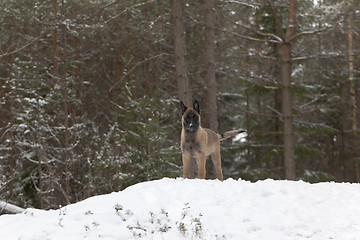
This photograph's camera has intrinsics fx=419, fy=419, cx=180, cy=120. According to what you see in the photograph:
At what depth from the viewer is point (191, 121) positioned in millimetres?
9766

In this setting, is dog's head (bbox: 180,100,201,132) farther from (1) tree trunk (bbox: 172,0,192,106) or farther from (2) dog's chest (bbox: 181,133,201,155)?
(1) tree trunk (bbox: 172,0,192,106)

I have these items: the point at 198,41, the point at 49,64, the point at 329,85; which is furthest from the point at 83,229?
the point at 329,85

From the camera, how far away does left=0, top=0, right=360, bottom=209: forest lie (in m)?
15.6

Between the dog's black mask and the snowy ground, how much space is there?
1.60 m

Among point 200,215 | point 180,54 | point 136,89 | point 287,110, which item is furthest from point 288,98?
point 200,215

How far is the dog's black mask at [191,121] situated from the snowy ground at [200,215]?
5.26ft

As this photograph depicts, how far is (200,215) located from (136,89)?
1482 cm

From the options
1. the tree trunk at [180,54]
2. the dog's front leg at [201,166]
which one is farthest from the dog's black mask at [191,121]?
the tree trunk at [180,54]

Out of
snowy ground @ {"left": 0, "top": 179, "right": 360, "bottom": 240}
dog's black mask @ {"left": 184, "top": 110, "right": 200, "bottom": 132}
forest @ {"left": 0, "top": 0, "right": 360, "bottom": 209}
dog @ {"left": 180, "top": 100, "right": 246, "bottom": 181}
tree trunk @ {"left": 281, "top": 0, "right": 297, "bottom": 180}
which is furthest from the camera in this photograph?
tree trunk @ {"left": 281, "top": 0, "right": 297, "bottom": 180}

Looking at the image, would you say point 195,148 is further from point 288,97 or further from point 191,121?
point 288,97

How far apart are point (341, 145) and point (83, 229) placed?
22.0 meters

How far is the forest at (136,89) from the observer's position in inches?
613

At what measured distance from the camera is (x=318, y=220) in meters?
Answer: 7.05

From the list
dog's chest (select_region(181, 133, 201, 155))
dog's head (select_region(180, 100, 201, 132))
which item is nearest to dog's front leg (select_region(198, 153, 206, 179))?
dog's chest (select_region(181, 133, 201, 155))
